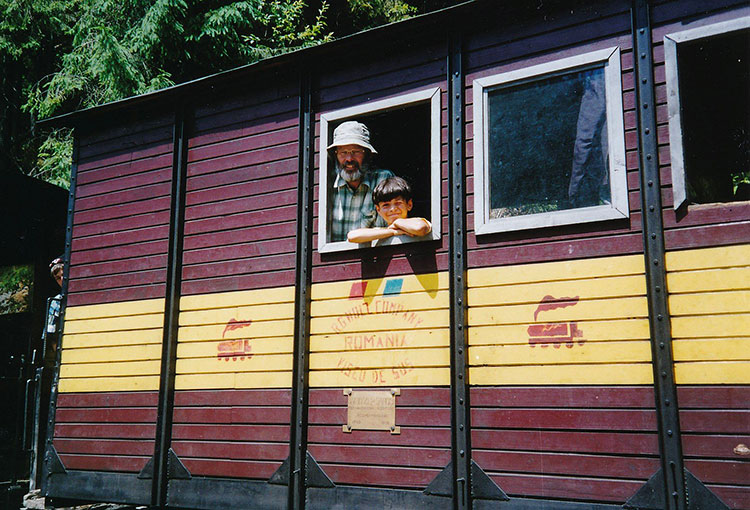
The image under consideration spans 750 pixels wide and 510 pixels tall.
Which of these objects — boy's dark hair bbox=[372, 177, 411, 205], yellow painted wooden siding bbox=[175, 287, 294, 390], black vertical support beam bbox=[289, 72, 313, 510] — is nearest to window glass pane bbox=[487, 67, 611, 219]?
boy's dark hair bbox=[372, 177, 411, 205]

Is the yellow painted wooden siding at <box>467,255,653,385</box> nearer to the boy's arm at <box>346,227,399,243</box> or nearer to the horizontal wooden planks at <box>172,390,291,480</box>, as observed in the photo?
the boy's arm at <box>346,227,399,243</box>

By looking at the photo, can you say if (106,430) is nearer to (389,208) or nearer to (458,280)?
(389,208)

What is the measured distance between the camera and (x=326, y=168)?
18.6 ft

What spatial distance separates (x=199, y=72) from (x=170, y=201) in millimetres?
8725

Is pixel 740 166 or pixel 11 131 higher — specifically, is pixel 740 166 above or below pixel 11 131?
below

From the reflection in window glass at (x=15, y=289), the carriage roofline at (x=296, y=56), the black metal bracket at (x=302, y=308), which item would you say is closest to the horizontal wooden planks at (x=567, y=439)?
the black metal bracket at (x=302, y=308)

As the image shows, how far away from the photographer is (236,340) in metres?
5.84

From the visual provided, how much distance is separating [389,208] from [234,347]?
5.95ft

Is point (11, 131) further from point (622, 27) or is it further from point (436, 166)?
point (622, 27)

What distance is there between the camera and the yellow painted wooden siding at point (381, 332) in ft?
16.3

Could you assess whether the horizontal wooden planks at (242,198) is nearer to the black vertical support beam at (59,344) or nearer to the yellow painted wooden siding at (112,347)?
the yellow painted wooden siding at (112,347)

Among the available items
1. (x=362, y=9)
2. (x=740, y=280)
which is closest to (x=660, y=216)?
(x=740, y=280)

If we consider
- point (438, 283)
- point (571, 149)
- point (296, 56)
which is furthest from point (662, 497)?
point (296, 56)

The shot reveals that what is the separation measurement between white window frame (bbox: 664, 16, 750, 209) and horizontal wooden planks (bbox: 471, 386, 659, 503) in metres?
1.28
